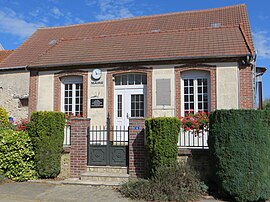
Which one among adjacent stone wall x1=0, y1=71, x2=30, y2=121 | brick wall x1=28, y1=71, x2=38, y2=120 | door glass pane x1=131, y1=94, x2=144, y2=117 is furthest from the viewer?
adjacent stone wall x1=0, y1=71, x2=30, y2=121

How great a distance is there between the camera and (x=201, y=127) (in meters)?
8.95

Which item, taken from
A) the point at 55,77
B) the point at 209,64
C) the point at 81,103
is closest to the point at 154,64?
the point at 209,64

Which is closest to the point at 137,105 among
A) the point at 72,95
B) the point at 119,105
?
the point at 119,105

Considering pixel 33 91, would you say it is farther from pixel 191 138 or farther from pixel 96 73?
pixel 191 138

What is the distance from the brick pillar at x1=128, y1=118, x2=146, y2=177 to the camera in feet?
26.9

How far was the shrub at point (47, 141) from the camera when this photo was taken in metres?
8.52

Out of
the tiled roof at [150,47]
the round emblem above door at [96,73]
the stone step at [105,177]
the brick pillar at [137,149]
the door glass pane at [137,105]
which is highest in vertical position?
the tiled roof at [150,47]

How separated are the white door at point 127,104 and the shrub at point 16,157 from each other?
437 cm

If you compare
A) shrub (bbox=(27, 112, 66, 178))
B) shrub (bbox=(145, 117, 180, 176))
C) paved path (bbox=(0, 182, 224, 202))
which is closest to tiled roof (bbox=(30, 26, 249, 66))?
shrub (bbox=(27, 112, 66, 178))

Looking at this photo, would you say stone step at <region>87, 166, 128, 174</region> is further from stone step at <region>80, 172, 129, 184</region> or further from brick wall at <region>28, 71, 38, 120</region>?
brick wall at <region>28, 71, 38, 120</region>

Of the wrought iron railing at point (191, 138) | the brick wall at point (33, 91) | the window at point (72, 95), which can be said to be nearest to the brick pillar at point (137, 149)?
the wrought iron railing at point (191, 138)

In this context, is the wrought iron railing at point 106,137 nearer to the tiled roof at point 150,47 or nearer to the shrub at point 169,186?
the shrub at point 169,186

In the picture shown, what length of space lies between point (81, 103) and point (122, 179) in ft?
18.1

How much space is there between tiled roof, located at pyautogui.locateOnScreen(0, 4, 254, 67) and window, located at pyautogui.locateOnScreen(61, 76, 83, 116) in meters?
0.89
